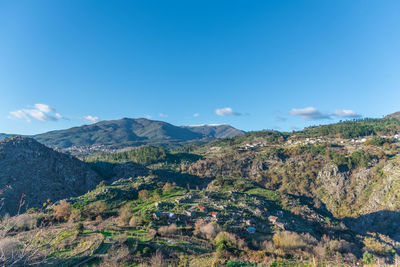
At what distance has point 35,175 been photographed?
54750mm

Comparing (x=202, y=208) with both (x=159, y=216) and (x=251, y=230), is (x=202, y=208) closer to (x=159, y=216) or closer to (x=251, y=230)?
(x=159, y=216)

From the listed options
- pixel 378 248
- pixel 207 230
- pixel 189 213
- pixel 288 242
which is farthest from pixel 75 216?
pixel 378 248

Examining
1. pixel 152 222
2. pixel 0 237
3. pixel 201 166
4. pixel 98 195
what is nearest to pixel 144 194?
pixel 98 195

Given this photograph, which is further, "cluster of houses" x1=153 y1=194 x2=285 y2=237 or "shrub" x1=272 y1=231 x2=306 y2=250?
"cluster of houses" x1=153 y1=194 x2=285 y2=237

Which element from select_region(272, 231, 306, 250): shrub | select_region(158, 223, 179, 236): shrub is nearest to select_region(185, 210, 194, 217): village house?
select_region(158, 223, 179, 236): shrub

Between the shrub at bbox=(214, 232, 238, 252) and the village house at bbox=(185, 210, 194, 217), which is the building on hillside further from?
the shrub at bbox=(214, 232, 238, 252)

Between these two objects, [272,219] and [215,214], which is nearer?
[215,214]

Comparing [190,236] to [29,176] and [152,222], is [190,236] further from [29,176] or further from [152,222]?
[29,176]

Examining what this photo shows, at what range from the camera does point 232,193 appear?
40750mm

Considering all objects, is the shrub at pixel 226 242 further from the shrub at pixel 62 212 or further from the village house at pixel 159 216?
the shrub at pixel 62 212

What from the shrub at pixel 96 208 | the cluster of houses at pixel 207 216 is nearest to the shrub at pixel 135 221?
the cluster of houses at pixel 207 216

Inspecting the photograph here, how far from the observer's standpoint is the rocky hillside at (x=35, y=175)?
154 ft

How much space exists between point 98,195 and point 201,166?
49052 mm

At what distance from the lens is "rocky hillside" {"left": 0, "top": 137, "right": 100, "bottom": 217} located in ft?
154
